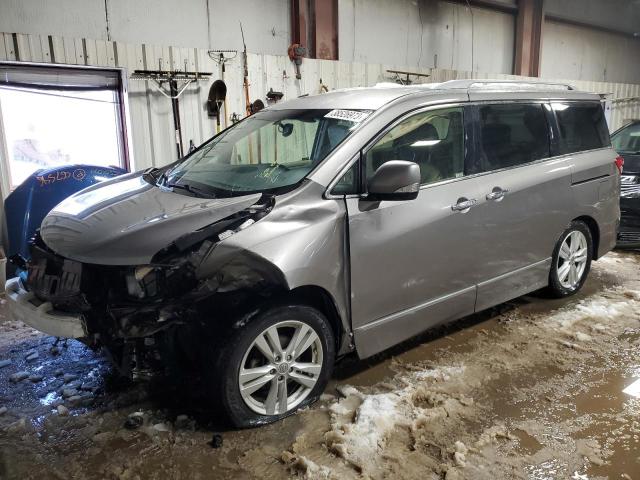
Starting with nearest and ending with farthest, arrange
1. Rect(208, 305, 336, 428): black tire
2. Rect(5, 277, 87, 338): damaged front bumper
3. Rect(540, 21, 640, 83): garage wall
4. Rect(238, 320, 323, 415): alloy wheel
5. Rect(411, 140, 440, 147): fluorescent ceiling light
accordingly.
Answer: Rect(5, 277, 87, 338): damaged front bumper
Rect(208, 305, 336, 428): black tire
Rect(238, 320, 323, 415): alloy wheel
Rect(411, 140, 440, 147): fluorescent ceiling light
Rect(540, 21, 640, 83): garage wall

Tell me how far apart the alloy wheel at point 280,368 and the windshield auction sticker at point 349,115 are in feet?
3.85

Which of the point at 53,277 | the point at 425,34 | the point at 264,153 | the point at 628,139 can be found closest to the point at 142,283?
the point at 53,277

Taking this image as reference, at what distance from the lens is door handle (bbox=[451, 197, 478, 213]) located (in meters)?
3.00

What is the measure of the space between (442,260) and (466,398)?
787mm

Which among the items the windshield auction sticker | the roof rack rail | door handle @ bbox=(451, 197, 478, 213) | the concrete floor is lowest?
the concrete floor

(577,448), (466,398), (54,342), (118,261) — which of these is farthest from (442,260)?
(54,342)

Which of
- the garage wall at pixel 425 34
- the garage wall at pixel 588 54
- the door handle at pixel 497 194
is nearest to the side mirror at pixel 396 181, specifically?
the door handle at pixel 497 194

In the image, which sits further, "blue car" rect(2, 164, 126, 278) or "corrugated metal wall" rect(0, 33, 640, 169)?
"corrugated metal wall" rect(0, 33, 640, 169)

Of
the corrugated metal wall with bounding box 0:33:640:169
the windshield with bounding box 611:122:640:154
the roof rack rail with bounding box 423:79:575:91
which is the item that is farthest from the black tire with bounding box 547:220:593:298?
the corrugated metal wall with bounding box 0:33:640:169

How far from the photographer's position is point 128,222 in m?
2.44

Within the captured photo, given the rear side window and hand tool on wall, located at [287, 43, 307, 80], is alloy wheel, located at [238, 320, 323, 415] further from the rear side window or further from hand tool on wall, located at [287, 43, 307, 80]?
hand tool on wall, located at [287, 43, 307, 80]

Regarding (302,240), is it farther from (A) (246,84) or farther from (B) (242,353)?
(A) (246,84)

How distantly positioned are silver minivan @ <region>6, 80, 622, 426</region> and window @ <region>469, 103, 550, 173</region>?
13 mm

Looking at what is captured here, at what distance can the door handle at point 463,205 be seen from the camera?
118 inches
